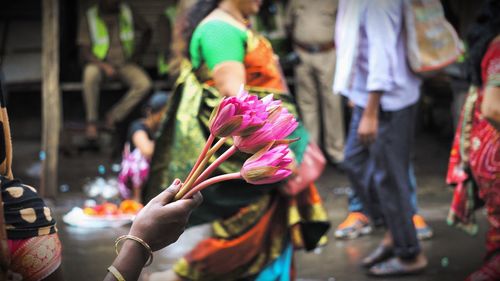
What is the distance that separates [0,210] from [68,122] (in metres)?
9.05

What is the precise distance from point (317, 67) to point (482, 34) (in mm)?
5537

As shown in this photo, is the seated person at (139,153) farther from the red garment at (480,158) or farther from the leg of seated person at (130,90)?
the red garment at (480,158)

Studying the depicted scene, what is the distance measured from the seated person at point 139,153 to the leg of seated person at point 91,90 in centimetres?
276

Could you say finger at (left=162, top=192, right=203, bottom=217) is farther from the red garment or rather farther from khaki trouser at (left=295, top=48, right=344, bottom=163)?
khaki trouser at (left=295, top=48, right=344, bottom=163)

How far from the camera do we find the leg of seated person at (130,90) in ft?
33.5

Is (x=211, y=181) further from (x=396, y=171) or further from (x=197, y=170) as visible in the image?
(x=396, y=171)

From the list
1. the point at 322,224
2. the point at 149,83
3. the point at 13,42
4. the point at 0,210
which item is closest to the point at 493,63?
the point at 322,224

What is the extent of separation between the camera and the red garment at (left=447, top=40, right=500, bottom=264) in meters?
3.62

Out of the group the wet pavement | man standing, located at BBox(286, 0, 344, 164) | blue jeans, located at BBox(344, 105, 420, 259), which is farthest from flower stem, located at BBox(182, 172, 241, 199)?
man standing, located at BBox(286, 0, 344, 164)

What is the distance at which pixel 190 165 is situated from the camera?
148 inches

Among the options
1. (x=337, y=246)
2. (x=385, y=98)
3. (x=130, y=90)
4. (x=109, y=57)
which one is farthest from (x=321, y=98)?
(x=385, y=98)

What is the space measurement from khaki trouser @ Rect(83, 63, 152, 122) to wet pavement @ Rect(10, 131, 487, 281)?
152cm

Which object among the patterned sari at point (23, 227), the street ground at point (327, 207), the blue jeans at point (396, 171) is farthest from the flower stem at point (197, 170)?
the blue jeans at point (396, 171)

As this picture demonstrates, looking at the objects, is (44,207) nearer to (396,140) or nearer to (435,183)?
(396,140)
